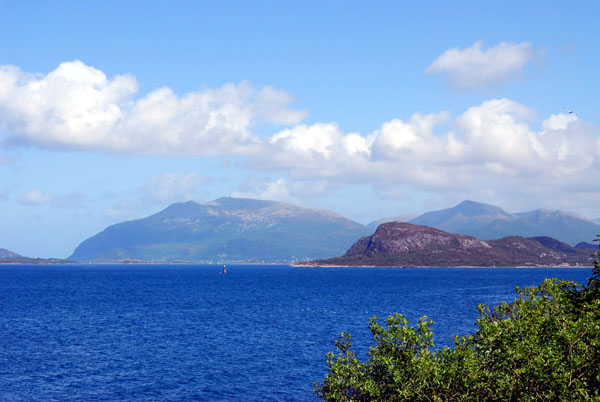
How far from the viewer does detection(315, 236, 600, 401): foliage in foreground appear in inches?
1267

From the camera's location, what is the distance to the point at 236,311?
155m

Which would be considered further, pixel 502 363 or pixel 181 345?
pixel 181 345

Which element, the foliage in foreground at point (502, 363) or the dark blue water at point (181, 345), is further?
the dark blue water at point (181, 345)

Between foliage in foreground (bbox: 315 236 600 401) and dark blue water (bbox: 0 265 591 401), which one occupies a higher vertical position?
foliage in foreground (bbox: 315 236 600 401)

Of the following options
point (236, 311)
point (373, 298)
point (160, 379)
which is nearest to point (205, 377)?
point (160, 379)

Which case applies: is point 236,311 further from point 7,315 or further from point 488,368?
point 488,368

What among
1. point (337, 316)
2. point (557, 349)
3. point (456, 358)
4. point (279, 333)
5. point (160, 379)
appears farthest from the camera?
point (337, 316)

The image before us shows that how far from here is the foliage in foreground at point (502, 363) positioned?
32.2m

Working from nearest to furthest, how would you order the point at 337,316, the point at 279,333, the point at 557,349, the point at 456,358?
the point at 557,349
the point at 456,358
the point at 279,333
the point at 337,316

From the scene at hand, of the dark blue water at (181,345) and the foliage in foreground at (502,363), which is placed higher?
the foliage in foreground at (502,363)

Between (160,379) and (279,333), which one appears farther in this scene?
(279,333)

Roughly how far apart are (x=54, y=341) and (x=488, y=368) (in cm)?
8816

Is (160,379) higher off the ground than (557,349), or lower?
lower

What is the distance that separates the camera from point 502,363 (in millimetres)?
34875
